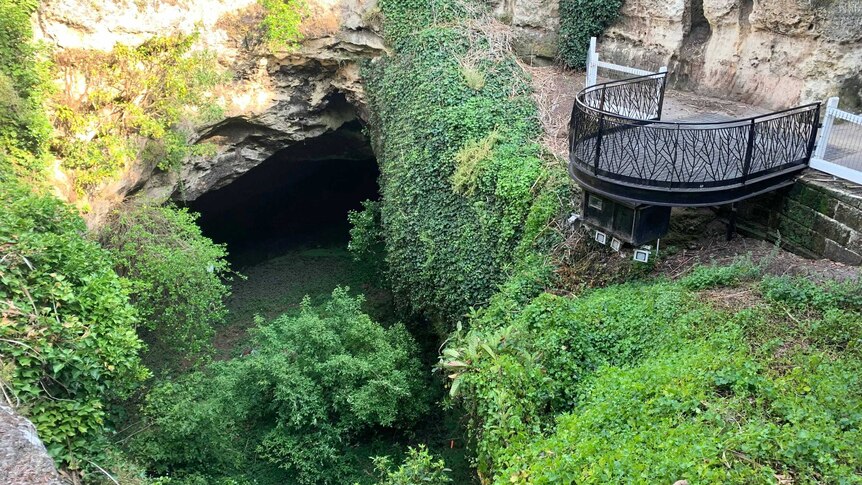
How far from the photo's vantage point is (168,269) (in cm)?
1043

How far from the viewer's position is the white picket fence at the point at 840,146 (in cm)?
755

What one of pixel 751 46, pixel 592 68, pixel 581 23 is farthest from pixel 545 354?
pixel 581 23

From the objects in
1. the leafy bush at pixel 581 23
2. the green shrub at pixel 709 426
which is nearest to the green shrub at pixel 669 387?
the green shrub at pixel 709 426

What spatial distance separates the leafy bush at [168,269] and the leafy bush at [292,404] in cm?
90

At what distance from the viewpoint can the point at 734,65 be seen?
35.5 ft

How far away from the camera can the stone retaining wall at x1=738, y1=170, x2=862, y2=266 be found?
731cm

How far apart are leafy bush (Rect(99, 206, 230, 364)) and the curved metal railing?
6549 mm

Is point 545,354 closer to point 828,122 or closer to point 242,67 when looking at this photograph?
point 828,122

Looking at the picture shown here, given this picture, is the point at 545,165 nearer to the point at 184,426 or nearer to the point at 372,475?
the point at 372,475

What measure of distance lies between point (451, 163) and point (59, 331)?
21.8 ft

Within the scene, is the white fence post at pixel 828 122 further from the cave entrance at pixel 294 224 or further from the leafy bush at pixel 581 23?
the cave entrance at pixel 294 224

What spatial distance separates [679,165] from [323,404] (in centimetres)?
660

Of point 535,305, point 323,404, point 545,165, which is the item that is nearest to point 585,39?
point 545,165

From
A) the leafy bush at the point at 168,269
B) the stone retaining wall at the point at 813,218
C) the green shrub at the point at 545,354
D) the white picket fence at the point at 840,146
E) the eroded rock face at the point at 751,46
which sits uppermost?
the eroded rock face at the point at 751,46
